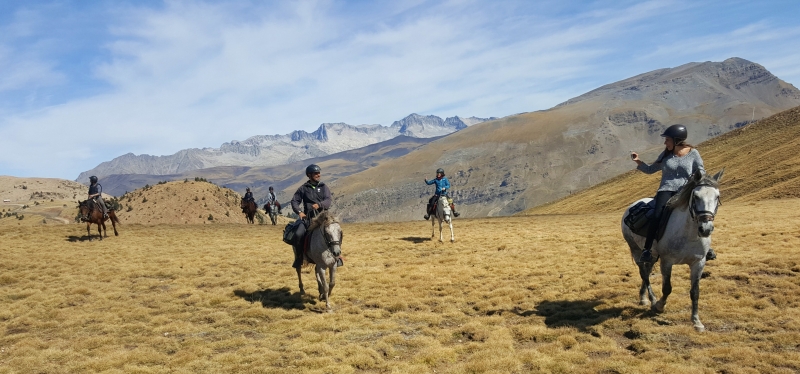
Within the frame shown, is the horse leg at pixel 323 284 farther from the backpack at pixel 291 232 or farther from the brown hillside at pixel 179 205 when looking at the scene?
the brown hillside at pixel 179 205

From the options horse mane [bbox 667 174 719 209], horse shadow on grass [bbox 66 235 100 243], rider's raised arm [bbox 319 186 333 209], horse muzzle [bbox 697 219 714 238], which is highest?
rider's raised arm [bbox 319 186 333 209]

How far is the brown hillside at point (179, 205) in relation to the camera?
54.2 metres

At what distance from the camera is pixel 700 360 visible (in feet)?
26.1

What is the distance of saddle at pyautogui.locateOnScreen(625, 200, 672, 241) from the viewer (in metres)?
9.59

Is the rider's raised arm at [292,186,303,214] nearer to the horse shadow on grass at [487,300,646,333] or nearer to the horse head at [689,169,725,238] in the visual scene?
the horse shadow on grass at [487,300,646,333]

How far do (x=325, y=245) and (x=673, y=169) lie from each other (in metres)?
8.89

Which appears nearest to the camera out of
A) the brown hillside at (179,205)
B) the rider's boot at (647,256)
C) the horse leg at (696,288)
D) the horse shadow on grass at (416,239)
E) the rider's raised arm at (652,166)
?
Result: the horse leg at (696,288)

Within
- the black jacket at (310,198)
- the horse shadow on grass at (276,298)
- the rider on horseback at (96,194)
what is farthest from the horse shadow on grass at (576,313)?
the rider on horseback at (96,194)

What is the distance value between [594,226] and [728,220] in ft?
22.9

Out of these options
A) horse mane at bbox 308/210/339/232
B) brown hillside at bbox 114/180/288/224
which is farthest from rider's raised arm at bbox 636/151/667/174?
brown hillside at bbox 114/180/288/224

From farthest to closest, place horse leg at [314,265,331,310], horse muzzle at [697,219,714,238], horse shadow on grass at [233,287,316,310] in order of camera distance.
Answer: horse shadow on grass at [233,287,316,310], horse leg at [314,265,331,310], horse muzzle at [697,219,714,238]

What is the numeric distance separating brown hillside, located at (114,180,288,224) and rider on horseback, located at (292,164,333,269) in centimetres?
4609

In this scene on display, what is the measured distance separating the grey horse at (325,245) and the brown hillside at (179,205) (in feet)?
154

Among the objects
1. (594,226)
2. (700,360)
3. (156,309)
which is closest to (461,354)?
(700,360)
